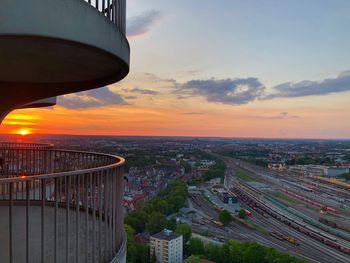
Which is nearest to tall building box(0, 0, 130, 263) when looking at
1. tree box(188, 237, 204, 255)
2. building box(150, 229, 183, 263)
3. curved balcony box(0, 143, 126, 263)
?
curved balcony box(0, 143, 126, 263)

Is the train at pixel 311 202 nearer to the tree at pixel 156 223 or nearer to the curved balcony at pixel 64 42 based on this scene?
the tree at pixel 156 223

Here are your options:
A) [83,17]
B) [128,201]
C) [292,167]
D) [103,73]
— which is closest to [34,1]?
[83,17]

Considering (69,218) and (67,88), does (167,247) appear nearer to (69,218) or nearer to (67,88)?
(67,88)

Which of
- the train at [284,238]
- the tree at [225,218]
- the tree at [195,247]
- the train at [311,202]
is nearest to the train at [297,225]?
the train at [284,238]

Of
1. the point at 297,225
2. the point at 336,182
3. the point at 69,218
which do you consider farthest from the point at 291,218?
the point at 69,218

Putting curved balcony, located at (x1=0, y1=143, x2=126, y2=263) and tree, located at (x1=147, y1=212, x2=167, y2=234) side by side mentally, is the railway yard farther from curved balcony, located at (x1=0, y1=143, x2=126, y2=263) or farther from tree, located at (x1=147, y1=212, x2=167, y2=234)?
curved balcony, located at (x1=0, y1=143, x2=126, y2=263)

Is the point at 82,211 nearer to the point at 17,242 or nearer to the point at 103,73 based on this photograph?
the point at 17,242
